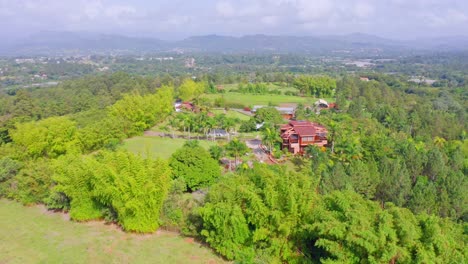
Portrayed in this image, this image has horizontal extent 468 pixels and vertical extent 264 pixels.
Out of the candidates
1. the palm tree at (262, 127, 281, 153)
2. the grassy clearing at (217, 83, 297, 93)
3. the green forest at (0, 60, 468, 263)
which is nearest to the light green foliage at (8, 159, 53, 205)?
the green forest at (0, 60, 468, 263)

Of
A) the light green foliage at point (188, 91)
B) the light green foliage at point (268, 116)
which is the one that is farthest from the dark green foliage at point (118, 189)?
the light green foliage at point (188, 91)

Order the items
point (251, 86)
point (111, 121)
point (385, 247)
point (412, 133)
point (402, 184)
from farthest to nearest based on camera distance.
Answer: point (251, 86)
point (412, 133)
point (111, 121)
point (402, 184)
point (385, 247)

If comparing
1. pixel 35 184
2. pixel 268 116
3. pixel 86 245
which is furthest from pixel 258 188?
pixel 268 116

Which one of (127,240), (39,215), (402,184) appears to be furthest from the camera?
(402,184)

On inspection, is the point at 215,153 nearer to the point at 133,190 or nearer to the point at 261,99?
the point at 133,190

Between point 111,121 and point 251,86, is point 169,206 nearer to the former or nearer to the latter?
point 111,121

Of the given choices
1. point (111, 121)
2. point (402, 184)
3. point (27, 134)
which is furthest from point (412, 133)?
point (27, 134)

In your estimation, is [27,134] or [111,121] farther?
[111,121]
